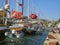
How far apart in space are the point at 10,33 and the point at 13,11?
22.9 ft

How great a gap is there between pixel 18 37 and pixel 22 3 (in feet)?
40.6

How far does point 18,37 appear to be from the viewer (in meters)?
32.7

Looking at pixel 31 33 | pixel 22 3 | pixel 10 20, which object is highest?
pixel 22 3

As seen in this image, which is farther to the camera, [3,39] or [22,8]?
[22,8]

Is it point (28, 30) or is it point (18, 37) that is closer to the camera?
point (18, 37)

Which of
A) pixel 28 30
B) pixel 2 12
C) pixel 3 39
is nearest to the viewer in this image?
pixel 3 39

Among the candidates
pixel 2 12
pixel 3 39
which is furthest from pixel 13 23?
pixel 3 39

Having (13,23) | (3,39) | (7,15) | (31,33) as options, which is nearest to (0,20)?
(7,15)

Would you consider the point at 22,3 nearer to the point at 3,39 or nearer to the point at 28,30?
the point at 28,30

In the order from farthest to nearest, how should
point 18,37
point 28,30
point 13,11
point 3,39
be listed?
point 28,30
point 13,11
point 18,37
point 3,39

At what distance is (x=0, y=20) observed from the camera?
125ft

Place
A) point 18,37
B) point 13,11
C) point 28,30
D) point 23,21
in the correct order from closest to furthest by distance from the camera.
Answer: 1. point 18,37
2. point 13,11
3. point 28,30
4. point 23,21

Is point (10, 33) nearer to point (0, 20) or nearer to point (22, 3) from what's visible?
point (0, 20)

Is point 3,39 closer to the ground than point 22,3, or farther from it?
closer to the ground
